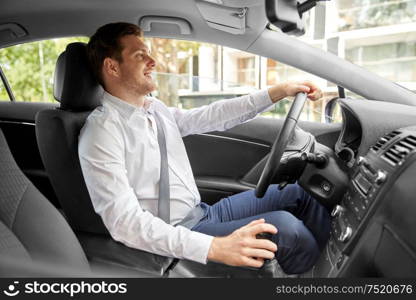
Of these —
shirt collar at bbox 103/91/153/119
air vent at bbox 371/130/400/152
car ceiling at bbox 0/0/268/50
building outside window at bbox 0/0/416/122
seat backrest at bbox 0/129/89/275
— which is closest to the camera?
seat backrest at bbox 0/129/89/275

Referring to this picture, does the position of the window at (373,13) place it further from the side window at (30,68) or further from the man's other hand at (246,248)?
the side window at (30,68)

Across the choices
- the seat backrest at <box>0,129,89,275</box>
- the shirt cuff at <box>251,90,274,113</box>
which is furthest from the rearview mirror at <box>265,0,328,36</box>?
the seat backrest at <box>0,129,89,275</box>

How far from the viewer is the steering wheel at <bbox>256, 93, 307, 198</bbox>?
1.25 m

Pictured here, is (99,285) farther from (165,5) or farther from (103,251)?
(165,5)

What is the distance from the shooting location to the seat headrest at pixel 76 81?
144 cm

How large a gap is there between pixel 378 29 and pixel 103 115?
1.11m

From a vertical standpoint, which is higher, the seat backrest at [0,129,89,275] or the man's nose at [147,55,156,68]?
the man's nose at [147,55,156,68]

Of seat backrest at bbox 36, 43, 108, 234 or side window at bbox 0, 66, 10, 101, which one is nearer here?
seat backrest at bbox 36, 43, 108, 234

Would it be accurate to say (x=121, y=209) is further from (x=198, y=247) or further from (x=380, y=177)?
(x=380, y=177)

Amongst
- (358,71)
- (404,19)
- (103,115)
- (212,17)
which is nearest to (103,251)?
(103,115)

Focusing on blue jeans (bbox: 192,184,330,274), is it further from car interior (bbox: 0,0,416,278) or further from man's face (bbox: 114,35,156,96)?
man's face (bbox: 114,35,156,96)

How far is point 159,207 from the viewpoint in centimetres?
137

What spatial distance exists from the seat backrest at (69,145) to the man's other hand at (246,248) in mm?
484

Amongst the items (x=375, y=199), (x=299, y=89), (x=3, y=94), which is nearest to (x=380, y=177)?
(x=375, y=199)
